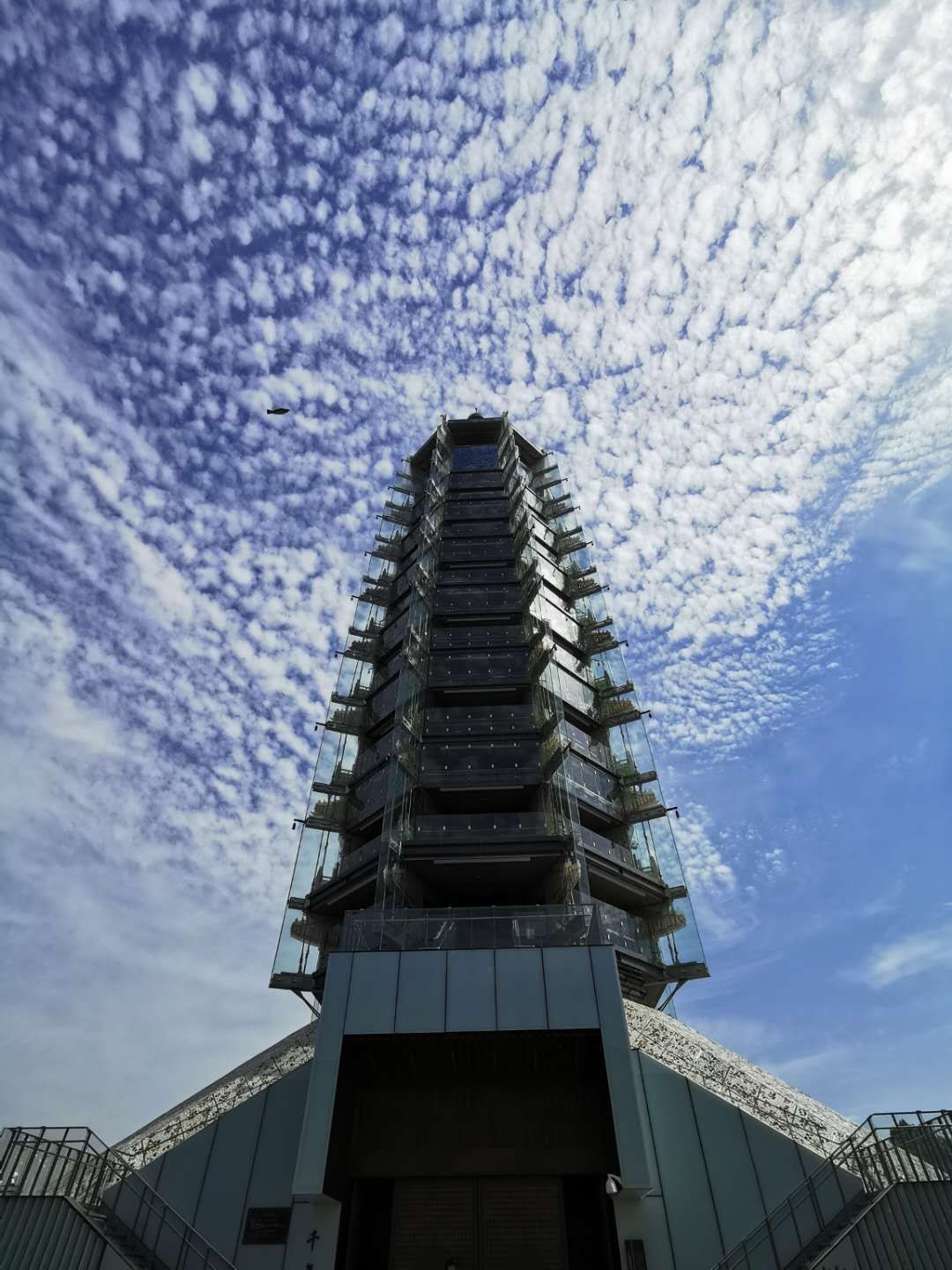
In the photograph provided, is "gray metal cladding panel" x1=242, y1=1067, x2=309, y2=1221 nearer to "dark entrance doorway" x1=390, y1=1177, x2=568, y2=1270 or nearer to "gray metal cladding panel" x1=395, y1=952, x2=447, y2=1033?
"dark entrance doorway" x1=390, y1=1177, x2=568, y2=1270

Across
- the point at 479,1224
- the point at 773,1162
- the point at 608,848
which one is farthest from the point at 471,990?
the point at 608,848

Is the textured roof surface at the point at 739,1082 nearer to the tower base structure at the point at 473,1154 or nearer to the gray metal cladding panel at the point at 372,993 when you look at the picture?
the tower base structure at the point at 473,1154

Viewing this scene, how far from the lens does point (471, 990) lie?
626 inches

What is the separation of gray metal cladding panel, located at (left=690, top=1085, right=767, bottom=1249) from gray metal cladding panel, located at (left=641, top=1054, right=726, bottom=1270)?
162 mm

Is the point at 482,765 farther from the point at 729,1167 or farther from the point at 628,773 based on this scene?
the point at 729,1167

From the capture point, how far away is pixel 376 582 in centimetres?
4228

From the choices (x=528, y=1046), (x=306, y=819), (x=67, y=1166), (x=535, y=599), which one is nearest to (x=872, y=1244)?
(x=528, y=1046)

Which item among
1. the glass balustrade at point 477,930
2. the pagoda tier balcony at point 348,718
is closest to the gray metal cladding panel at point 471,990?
the glass balustrade at point 477,930

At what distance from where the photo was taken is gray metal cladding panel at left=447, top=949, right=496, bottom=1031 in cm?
1545

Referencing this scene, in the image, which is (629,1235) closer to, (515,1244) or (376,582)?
(515,1244)

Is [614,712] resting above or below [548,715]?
above

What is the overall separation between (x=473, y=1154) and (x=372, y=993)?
441 centimetres

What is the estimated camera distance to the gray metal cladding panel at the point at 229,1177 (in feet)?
47.5

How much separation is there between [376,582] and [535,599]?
1127 centimetres
